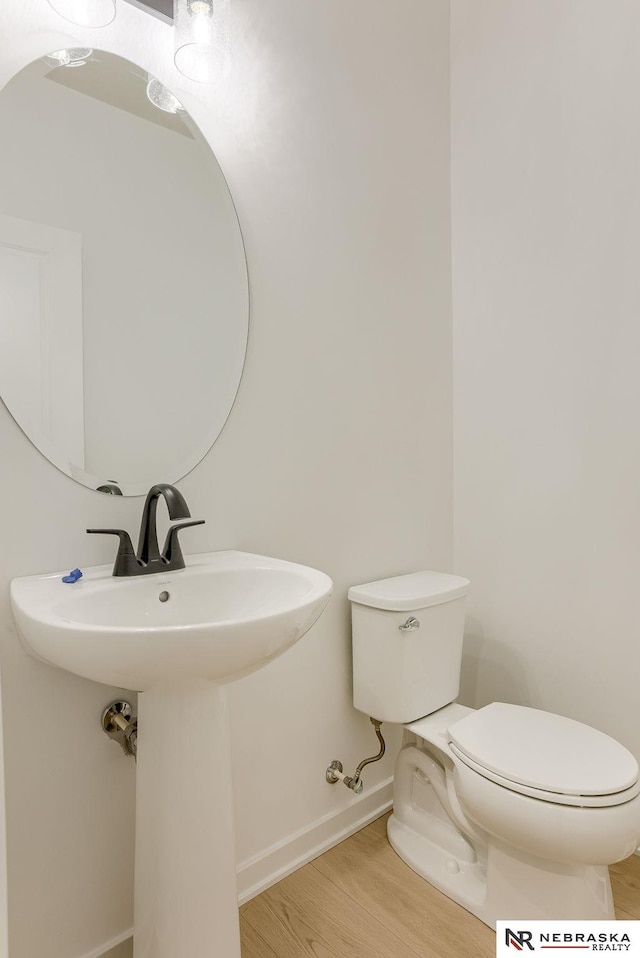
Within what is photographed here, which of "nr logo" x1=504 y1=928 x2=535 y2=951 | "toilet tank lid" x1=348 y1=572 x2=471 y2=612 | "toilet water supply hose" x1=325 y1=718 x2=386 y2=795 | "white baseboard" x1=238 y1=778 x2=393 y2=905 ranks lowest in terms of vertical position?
"white baseboard" x1=238 y1=778 x2=393 y2=905

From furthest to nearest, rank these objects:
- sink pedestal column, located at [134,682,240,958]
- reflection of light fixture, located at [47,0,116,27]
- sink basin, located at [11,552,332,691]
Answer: reflection of light fixture, located at [47,0,116,27] → sink pedestal column, located at [134,682,240,958] → sink basin, located at [11,552,332,691]

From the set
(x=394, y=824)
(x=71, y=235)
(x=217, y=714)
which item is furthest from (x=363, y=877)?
(x=71, y=235)

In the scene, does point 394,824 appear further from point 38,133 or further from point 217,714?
point 38,133

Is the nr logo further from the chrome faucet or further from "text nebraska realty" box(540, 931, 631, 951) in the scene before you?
the chrome faucet

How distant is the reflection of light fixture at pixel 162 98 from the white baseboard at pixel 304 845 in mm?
1738

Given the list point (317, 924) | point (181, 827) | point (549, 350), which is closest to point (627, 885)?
point (317, 924)

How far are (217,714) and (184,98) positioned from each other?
1.29 m

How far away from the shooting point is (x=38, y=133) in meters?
1.09

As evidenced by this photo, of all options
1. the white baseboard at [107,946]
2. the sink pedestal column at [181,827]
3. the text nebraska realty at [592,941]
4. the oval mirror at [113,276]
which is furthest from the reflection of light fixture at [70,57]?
the text nebraska realty at [592,941]

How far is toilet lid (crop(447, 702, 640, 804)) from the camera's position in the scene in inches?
45.1

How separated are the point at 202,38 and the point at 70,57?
0.30m

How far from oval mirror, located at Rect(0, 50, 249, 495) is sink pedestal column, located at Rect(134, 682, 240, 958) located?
46cm

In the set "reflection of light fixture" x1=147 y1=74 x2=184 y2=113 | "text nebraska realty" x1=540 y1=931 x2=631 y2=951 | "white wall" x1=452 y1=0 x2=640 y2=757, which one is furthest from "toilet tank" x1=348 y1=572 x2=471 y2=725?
"reflection of light fixture" x1=147 y1=74 x2=184 y2=113

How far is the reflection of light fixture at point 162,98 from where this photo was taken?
1209 millimetres
